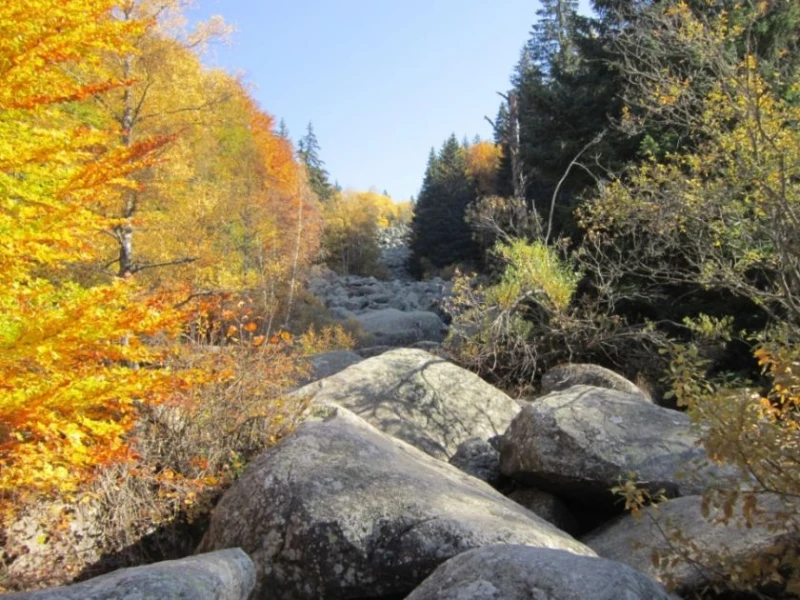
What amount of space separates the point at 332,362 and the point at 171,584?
798 cm

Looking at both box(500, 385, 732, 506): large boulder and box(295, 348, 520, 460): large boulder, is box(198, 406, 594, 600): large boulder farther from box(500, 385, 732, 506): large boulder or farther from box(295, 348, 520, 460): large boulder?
box(295, 348, 520, 460): large boulder

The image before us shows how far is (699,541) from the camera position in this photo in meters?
3.52

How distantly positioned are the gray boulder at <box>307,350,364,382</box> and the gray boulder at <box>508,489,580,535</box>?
15.8 feet

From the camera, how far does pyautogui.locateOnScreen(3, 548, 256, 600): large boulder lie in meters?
2.43

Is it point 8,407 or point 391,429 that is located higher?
point 8,407

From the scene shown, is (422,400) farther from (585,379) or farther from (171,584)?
(171,584)

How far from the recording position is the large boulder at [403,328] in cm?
2275

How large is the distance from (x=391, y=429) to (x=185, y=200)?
6.32 meters

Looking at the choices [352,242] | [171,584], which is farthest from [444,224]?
[171,584]

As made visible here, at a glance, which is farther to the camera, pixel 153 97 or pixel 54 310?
pixel 153 97

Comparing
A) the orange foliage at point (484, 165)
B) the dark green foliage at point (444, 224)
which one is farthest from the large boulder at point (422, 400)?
the dark green foliage at point (444, 224)

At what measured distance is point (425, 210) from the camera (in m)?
45.3

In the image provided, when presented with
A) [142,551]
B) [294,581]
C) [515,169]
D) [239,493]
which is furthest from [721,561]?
[515,169]

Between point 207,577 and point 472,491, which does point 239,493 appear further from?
point 472,491
